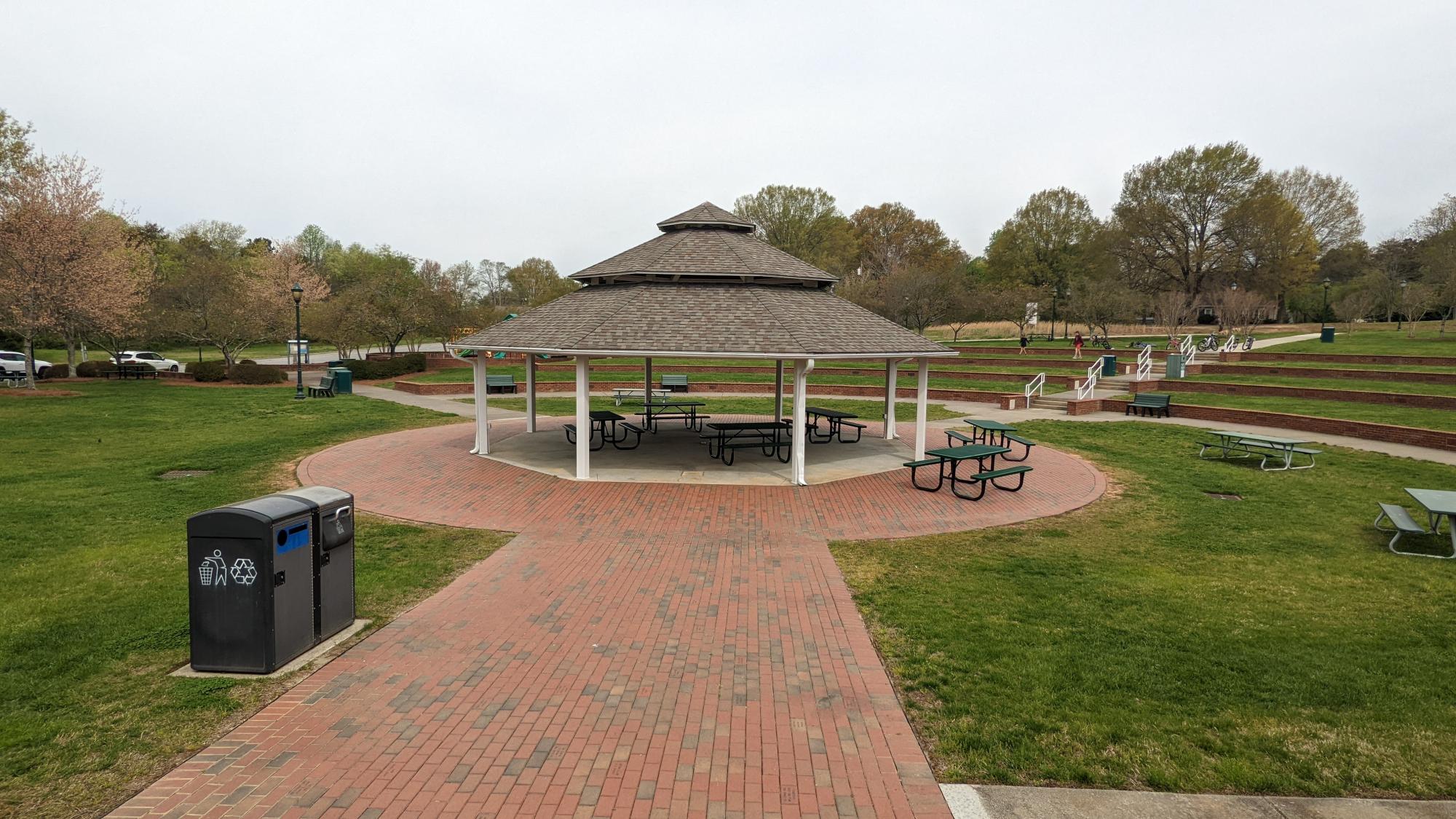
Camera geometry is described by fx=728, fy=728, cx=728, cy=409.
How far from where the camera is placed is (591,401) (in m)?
28.7

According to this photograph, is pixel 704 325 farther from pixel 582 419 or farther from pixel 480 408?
pixel 480 408

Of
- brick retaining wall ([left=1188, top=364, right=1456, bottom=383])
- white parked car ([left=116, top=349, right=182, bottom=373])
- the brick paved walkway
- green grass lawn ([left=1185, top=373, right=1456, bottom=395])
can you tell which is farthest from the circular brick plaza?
white parked car ([left=116, top=349, right=182, bottom=373])

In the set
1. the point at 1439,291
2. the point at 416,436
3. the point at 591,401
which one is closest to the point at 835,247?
the point at 1439,291

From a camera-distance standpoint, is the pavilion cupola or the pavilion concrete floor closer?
the pavilion concrete floor

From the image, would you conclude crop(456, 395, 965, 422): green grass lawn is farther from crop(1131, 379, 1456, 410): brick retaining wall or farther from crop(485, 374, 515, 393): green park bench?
crop(1131, 379, 1456, 410): brick retaining wall

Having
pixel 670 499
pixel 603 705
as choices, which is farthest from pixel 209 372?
pixel 603 705

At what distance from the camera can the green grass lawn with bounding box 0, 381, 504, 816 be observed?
15.9ft

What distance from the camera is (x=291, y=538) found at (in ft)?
20.5

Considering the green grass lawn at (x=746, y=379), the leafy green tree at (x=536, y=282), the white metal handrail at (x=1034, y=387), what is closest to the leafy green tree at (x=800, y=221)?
the leafy green tree at (x=536, y=282)

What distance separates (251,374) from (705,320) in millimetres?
28494

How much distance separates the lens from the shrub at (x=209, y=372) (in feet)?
109

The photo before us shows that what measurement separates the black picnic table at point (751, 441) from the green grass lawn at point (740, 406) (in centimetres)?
577

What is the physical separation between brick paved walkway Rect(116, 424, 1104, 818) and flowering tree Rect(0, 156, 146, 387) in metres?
29.5

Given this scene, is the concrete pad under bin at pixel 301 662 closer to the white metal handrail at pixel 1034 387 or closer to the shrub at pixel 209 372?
the white metal handrail at pixel 1034 387
